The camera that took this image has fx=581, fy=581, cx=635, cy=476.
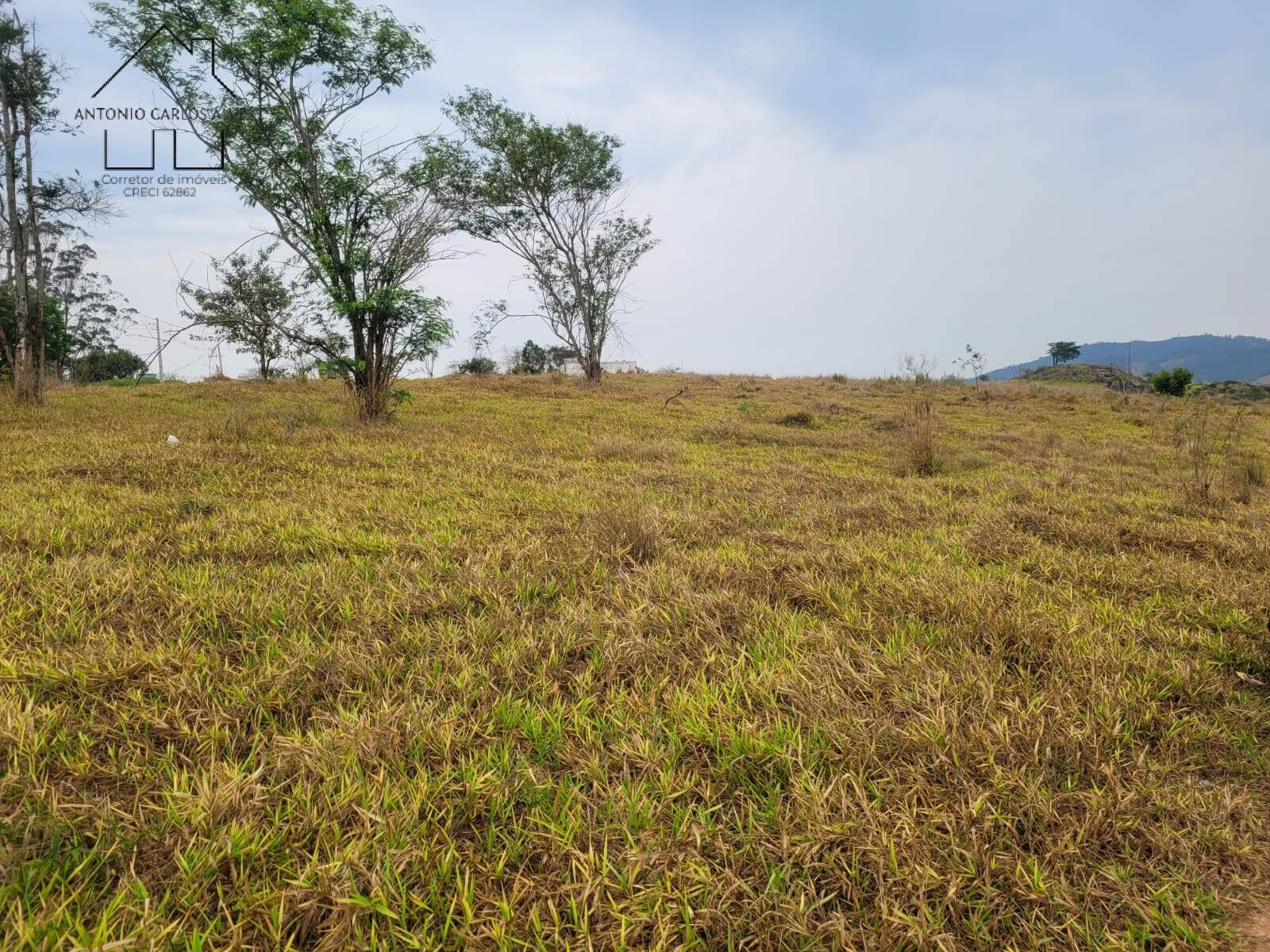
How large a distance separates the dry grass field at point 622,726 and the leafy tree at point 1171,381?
28.2 m

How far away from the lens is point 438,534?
11.8 ft

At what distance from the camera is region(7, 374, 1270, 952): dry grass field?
49.8 inches

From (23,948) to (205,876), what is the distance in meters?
0.28

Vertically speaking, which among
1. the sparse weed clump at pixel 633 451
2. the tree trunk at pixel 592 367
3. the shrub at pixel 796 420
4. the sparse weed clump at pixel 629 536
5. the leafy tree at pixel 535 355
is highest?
the leafy tree at pixel 535 355

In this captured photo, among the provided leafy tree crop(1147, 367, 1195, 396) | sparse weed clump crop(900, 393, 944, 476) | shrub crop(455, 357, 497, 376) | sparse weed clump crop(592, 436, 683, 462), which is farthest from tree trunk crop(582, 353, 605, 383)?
leafy tree crop(1147, 367, 1195, 396)

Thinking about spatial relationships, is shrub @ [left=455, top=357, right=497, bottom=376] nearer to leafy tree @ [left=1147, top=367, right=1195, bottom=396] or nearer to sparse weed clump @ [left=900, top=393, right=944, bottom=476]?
sparse weed clump @ [left=900, top=393, right=944, bottom=476]

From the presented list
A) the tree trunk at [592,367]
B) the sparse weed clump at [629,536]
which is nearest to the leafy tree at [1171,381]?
the tree trunk at [592,367]

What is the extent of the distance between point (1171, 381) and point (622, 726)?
33874 mm

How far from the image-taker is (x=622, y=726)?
73.0 inches

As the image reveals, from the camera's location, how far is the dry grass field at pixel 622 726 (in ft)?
4.15

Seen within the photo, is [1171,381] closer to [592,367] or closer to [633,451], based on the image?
[592,367]

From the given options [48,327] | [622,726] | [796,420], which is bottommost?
[622,726]

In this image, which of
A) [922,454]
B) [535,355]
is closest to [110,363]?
[535,355]

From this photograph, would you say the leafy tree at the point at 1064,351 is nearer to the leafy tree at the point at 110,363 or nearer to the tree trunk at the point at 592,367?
the tree trunk at the point at 592,367
